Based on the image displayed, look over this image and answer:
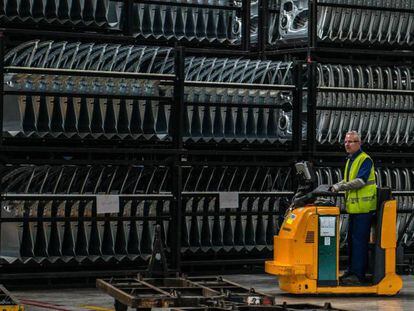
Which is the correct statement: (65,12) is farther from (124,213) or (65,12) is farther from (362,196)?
(362,196)

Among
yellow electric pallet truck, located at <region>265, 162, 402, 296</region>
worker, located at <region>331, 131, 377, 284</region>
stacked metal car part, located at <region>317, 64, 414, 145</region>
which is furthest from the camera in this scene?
stacked metal car part, located at <region>317, 64, 414, 145</region>

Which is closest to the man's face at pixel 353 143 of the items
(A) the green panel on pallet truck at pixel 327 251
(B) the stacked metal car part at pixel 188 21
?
(A) the green panel on pallet truck at pixel 327 251

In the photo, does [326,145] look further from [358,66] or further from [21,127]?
[21,127]

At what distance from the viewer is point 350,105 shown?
19.5m

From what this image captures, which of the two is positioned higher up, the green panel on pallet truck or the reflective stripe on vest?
the reflective stripe on vest

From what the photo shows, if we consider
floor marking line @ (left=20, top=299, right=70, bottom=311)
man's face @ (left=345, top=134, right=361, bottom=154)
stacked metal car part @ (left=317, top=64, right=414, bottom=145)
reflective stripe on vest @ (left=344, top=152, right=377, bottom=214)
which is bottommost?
floor marking line @ (left=20, top=299, right=70, bottom=311)

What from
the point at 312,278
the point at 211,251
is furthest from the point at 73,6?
the point at 312,278

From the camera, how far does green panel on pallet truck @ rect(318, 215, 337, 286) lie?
16.5m

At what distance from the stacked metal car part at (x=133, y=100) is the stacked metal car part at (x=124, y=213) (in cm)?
61

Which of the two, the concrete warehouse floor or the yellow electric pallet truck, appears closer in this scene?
the concrete warehouse floor

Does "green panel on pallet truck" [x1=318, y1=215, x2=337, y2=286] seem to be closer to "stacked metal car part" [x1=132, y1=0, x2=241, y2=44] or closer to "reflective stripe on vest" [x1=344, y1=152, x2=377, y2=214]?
"reflective stripe on vest" [x1=344, y1=152, x2=377, y2=214]

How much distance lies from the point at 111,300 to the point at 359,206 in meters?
3.69

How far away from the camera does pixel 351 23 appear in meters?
19.9

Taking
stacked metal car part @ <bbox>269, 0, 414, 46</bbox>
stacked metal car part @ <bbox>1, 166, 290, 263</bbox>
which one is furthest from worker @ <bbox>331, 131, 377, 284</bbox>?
stacked metal car part @ <bbox>269, 0, 414, 46</bbox>
